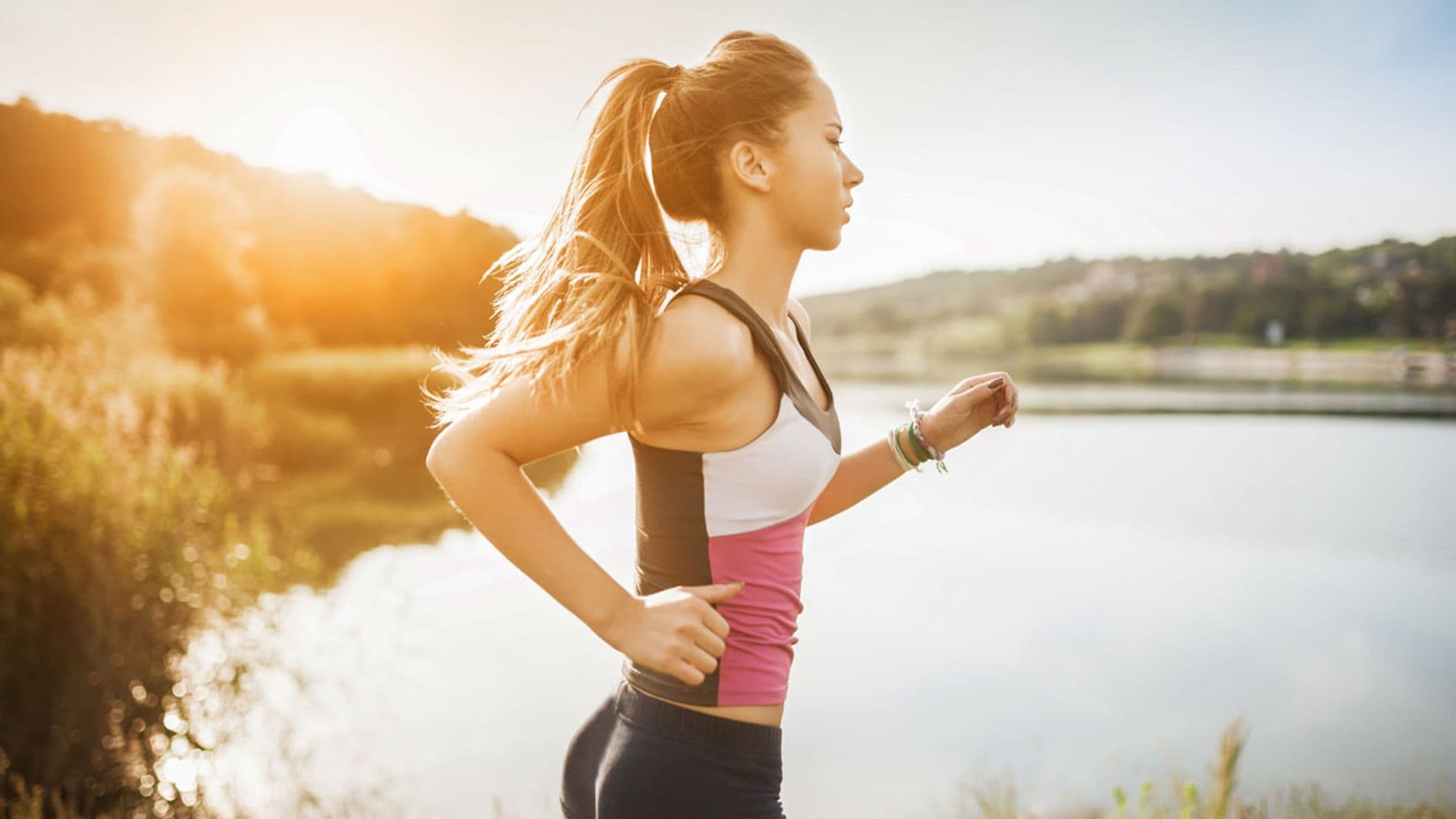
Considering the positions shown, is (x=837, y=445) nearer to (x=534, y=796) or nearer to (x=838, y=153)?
(x=838, y=153)

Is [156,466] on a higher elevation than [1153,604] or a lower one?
higher

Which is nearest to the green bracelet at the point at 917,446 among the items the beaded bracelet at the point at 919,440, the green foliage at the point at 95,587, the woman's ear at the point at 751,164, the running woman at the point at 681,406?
the beaded bracelet at the point at 919,440

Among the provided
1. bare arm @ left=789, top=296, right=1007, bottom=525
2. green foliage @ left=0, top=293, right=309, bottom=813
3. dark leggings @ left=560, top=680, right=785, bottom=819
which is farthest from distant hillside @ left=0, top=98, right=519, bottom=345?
dark leggings @ left=560, top=680, right=785, bottom=819

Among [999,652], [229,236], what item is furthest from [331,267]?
[999,652]

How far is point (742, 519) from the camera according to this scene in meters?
1.15

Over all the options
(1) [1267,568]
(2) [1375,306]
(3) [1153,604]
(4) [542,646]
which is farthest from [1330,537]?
(4) [542,646]

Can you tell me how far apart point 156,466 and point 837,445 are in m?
4.88

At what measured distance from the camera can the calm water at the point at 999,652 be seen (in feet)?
28.1

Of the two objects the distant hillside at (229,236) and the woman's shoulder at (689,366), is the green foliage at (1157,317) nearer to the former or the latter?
the distant hillside at (229,236)

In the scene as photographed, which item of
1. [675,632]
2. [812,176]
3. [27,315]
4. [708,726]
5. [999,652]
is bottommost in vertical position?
[999,652]

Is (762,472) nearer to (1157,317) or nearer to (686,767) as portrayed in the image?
(686,767)

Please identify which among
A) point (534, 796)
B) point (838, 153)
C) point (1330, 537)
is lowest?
point (534, 796)

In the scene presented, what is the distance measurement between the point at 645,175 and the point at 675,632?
56 cm

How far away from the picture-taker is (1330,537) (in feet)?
55.9
